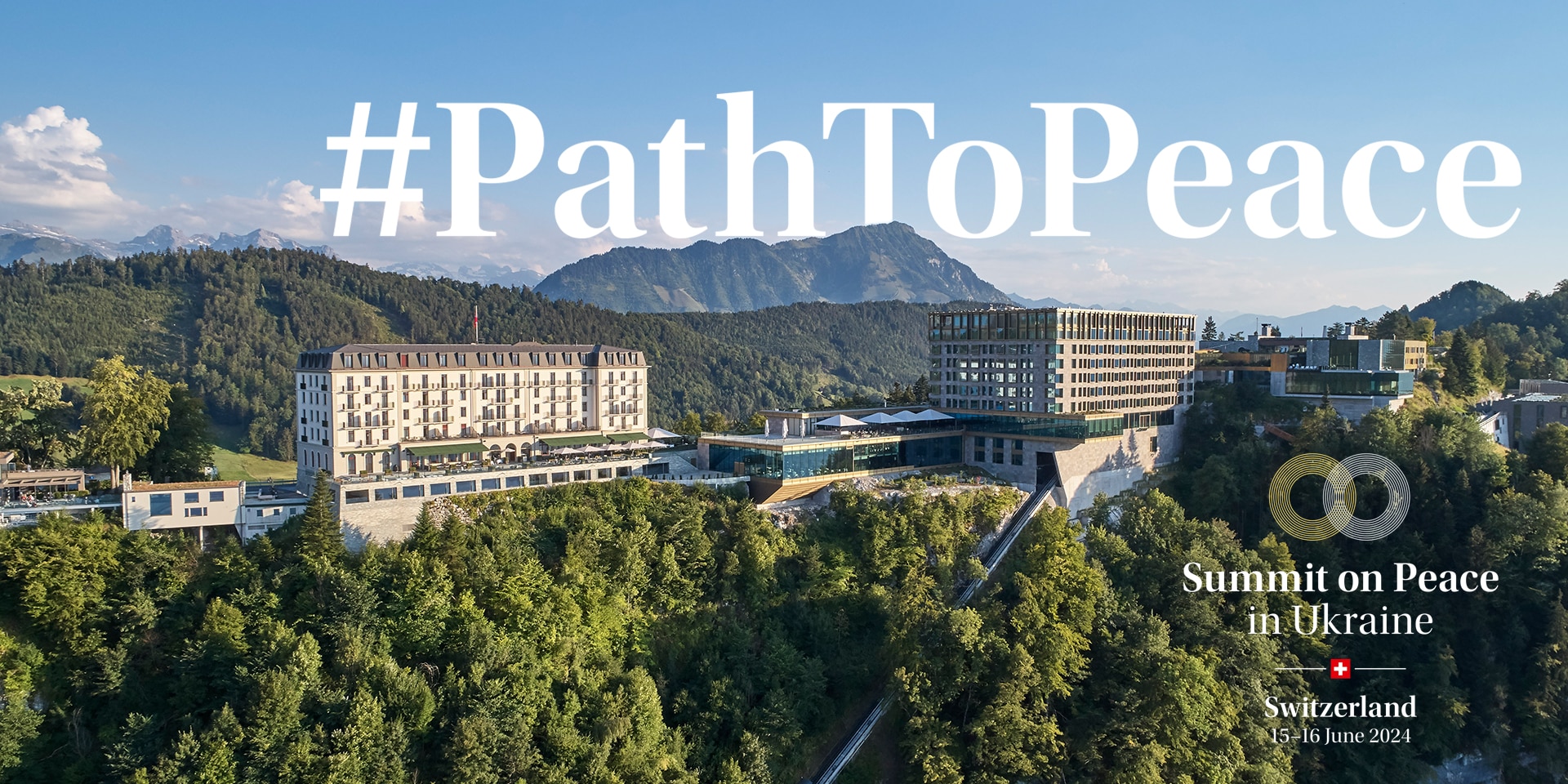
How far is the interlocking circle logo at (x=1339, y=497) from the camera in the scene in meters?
66.4

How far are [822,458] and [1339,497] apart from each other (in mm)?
37874

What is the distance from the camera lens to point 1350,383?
81.2 meters

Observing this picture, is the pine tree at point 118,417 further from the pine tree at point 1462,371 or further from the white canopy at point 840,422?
the pine tree at point 1462,371

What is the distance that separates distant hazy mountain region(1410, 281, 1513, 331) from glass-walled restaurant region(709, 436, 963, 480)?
115 metres

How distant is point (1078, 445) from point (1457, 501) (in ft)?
84.1

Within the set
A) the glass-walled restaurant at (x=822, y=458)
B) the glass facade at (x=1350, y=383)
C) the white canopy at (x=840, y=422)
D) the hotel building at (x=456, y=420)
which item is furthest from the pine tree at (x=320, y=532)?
the glass facade at (x=1350, y=383)

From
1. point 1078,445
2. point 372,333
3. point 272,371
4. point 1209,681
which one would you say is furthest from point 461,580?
point 372,333

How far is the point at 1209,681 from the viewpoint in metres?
50.6

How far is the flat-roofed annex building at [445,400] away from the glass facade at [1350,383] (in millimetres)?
57278

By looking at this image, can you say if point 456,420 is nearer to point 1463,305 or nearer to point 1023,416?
point 1023,416

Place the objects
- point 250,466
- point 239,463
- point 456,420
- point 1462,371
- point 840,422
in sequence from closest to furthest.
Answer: point 456,420
point 840,422
point 1462,371
point 250,466
point 239,463

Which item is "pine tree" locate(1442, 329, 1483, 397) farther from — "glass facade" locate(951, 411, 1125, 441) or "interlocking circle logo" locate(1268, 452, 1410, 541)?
"glass facade" locate(951, 411, 1125, 441)

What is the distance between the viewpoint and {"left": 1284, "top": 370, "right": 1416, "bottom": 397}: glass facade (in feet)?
262

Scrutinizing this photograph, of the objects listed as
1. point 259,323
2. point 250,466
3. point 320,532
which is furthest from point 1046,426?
point 259,323
